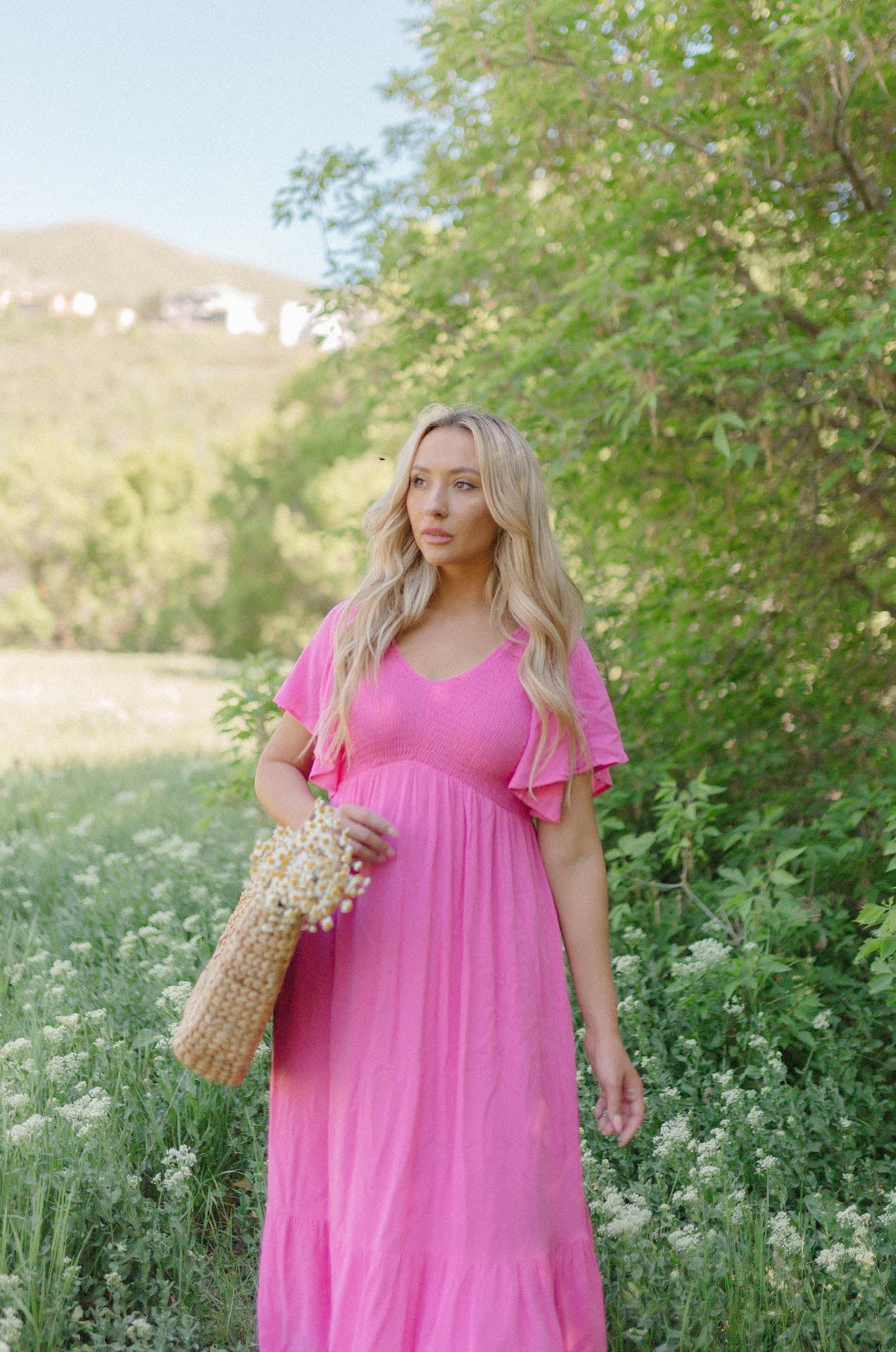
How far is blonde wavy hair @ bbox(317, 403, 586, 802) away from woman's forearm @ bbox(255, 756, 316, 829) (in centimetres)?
14

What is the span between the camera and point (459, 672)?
2.24m

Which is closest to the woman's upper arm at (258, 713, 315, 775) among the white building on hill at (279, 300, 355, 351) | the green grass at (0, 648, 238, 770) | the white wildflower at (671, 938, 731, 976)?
the white wildflower at (671, 938, 731, 976)

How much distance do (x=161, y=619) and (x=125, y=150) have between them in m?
96.3

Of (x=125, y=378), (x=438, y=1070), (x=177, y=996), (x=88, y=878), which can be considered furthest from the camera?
(x=125, y=378)

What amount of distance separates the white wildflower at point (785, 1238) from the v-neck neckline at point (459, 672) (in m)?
1.52

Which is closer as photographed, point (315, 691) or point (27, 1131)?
point (315, 691)

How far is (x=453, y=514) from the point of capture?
228cm

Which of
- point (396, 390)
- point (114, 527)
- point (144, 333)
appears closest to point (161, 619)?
point (114, 527)

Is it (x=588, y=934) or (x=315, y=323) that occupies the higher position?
(x=315, y=323)

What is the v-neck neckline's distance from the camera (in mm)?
2219

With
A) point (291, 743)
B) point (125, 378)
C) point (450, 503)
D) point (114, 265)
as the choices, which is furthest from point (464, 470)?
point (114, 265)

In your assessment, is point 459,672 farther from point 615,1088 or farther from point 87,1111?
point 87,1111

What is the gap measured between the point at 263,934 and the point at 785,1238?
155 centimetres

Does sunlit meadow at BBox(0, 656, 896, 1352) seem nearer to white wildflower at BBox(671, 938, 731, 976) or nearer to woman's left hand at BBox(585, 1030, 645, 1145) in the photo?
white wildflower at BBox(671, 938, 731, 976)
